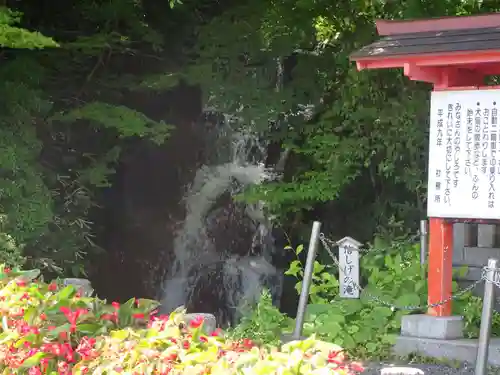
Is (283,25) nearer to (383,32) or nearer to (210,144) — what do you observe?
(210,144)

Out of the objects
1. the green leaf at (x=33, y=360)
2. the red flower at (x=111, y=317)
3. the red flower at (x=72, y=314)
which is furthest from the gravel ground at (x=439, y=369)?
the green leaf at (x=33, y=360)

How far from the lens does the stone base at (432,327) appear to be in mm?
8016

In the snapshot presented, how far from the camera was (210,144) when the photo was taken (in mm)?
15258

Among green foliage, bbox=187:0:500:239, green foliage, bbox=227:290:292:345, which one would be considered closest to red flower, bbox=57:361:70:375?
green foliage, bbox=227:290:292:345

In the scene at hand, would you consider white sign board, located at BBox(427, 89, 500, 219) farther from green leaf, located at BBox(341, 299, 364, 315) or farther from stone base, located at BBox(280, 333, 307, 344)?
stone base, located at BBox(280, 333, 307, 344)

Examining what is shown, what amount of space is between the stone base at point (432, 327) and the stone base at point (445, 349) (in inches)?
4.4

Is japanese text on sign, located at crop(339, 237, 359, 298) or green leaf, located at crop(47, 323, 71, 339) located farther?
japanese text on sign, located at crop(339, 237, 359, 298)

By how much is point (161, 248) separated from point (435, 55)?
→ 8154 mm

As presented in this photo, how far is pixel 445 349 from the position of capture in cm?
779

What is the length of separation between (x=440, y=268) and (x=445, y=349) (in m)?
0.92

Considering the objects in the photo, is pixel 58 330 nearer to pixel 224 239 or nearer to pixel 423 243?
pixel 423 243

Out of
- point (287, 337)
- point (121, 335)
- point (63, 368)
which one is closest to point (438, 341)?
point (287, 337)

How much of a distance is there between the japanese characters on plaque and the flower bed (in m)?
4.10

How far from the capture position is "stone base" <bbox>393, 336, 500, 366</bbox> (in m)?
7.61
